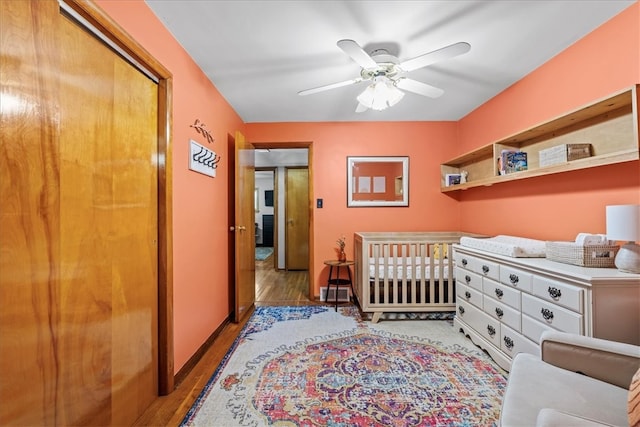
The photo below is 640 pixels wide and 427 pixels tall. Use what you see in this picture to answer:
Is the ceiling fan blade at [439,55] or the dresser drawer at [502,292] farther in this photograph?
the dresser drawer at [502,292]

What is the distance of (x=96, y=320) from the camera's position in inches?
46.9

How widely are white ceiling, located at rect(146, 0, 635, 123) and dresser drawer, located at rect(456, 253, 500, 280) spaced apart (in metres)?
1.53

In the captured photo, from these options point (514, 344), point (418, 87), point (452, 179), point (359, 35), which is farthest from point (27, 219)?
point (452, 179)

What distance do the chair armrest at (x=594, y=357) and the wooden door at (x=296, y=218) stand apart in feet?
14.6

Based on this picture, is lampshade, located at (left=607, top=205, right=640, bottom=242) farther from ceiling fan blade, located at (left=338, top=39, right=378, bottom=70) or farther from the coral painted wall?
ceiling fan blade, located at (left=338, top=39, right=378, bottom=70)

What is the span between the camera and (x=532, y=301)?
1629mm

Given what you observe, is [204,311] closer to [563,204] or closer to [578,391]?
[578,391]

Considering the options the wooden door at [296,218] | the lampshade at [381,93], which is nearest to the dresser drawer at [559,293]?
the lampshade at [381,93]

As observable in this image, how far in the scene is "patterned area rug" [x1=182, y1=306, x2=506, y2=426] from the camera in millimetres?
1463

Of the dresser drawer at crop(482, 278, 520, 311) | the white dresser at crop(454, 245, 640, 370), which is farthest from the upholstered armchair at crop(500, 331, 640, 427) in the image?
the dresser drawer at crop(482, 278, 520, 311)

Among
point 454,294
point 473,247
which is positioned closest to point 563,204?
point 473,247

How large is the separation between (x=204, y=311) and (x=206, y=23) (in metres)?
2.04

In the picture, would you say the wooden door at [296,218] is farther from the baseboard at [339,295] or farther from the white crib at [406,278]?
the white crib at [406,278]

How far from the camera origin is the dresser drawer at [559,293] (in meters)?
1.34
